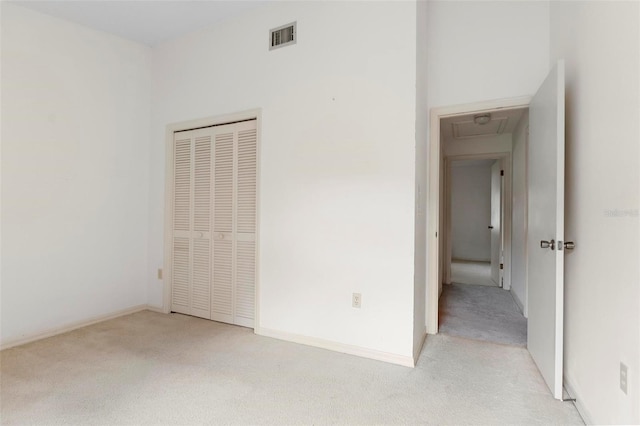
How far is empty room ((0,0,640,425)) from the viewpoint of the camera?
5.43 feet

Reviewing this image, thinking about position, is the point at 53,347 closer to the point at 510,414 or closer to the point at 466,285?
the point at 510,414

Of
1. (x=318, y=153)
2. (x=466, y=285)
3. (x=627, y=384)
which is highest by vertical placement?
(x=318, y=153)

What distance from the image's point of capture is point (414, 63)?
2.21 m

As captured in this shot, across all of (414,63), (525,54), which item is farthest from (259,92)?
(525,54)

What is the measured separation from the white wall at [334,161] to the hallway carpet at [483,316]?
1.03m

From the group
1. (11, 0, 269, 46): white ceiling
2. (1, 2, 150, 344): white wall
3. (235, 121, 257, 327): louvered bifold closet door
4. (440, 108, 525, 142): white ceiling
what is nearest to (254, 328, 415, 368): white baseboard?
(235, 121, 257, 327): louvered bifold closet door

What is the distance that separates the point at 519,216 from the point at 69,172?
4.93 m

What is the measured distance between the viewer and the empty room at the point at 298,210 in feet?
5.43

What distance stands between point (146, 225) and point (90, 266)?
67 cm

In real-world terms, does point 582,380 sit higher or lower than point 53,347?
higher

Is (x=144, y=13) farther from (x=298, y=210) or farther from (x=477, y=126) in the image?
(x=477, y=126)

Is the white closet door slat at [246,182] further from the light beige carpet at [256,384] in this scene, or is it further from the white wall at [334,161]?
the light beige carpet at [256,384]

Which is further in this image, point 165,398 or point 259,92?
point 259,92

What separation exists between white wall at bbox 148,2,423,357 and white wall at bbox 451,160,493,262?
6070 millimetres
